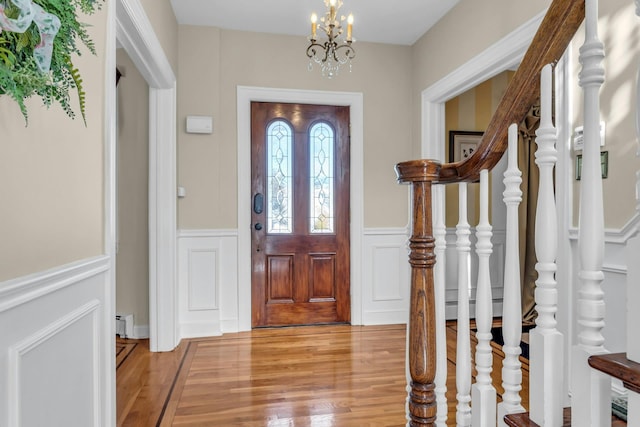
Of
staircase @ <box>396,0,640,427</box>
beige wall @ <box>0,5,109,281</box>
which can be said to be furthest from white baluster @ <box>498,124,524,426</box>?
beige wall @ <box>0,5,109,281</box>

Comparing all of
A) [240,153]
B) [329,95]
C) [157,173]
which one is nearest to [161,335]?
[157,173]

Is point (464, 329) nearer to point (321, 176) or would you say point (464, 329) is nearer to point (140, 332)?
point (321, 176)

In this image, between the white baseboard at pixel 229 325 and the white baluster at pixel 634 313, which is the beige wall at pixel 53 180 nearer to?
the white baluster at pixel 634 313

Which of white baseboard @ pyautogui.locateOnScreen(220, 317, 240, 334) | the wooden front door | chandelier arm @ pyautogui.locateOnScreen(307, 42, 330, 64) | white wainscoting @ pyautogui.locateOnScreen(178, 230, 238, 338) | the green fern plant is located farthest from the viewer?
the wooden front door

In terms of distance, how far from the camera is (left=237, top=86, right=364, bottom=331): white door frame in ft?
12.2

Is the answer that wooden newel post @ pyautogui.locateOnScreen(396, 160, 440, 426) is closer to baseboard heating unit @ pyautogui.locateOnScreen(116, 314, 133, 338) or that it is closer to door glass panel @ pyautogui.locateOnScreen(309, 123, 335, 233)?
door glass panel @ pyautogui.locateOnScreen(309, 123, 335, 233)

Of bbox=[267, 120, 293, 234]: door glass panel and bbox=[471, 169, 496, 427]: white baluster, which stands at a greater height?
bbox=[267, 120, 293, 234]: door glass panel

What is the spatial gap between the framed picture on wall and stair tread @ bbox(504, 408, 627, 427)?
11.3 feet

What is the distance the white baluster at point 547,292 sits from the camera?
0.86 metres

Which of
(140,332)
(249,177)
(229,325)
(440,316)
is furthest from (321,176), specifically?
(440,316)

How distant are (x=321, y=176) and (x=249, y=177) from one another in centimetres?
68

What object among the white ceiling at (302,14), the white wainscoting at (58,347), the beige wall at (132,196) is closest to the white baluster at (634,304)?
the white wainscoting at (58,347)

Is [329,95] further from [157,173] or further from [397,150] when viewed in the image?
[157,173]

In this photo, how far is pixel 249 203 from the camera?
12.3 feet
